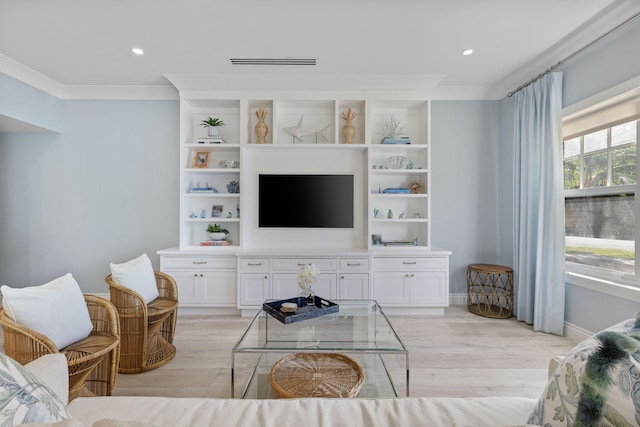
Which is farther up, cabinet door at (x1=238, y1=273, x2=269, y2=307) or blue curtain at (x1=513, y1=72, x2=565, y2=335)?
blue curtain at (x1=513, y1=72, x2=565, y2=335)

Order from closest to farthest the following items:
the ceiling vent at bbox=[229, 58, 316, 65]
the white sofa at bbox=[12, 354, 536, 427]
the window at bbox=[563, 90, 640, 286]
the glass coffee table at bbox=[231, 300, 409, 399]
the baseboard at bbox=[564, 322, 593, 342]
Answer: the white sofa at bbox=[12, 354, 536, 427] → the glass coffee table at bbox=[231, 300, 409, 399] → the window at bbox=[563, 90, 640, 286] → the baseboard at bbox=[564, 322, 593, 342] → the ceiling vent at bbox=[229, 58, 316, 65]

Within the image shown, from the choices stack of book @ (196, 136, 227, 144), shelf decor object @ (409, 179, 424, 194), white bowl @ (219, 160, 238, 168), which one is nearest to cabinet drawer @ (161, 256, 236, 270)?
white bowl @ (219, 160, 238, 168)

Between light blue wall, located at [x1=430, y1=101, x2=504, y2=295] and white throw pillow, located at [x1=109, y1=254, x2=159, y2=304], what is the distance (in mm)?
3122

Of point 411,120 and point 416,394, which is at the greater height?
point 411,120

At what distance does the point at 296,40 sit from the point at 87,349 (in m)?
2.70

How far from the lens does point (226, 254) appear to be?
128 inches

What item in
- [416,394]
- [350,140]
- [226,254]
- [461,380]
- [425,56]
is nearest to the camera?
[416,394]

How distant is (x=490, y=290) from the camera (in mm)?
3494

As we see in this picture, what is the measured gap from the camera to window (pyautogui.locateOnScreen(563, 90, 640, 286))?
2332 millimetres

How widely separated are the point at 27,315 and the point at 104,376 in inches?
21.9

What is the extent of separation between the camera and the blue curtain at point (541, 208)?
2715 millimetres

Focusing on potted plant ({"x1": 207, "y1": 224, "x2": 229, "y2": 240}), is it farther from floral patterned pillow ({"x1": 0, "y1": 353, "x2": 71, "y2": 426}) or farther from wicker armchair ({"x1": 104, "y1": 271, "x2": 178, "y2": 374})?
floral patterned pillow ({"x1": 0, "y1": 353, "x2": 71, "y2": 426})

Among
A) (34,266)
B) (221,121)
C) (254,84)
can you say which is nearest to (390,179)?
(254,84)

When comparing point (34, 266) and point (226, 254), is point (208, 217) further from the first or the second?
point (34, 266)
